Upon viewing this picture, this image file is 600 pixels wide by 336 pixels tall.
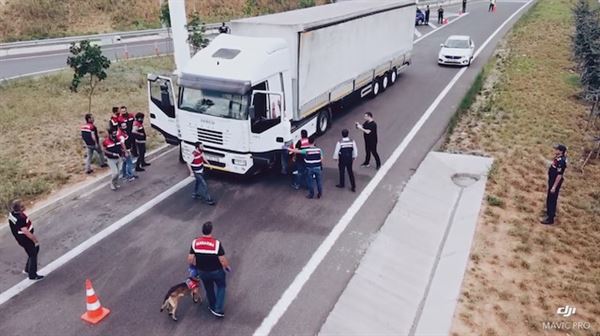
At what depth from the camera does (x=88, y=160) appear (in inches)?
529

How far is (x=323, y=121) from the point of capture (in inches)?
638

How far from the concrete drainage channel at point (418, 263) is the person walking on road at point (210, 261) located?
1772 mm

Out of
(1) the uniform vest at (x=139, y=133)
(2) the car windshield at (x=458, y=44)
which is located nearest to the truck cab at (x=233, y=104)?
(1) the uniform vest at (x=139, y=133)

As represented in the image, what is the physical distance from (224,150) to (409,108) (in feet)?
31.2

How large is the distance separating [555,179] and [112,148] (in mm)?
10132

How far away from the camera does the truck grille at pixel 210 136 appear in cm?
1209

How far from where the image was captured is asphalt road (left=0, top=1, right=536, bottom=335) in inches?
317

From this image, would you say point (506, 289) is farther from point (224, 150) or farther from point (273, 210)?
point (224, 150)

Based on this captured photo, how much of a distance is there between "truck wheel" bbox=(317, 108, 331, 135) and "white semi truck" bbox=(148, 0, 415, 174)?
0.11 ft

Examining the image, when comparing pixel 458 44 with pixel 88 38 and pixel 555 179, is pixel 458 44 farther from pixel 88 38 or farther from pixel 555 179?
pixel 88 38

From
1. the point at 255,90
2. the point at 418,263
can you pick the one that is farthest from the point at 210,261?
the point at 255,90

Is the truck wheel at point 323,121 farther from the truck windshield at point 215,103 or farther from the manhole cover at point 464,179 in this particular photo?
the manhole cover at point 464,179

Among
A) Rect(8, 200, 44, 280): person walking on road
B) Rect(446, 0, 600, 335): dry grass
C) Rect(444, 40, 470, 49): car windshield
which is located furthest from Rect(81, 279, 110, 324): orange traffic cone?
Rect(444, 40, 470, 49): car windshield

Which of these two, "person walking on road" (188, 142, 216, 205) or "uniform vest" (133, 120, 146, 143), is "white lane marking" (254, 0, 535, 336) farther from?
"uniform vest" (133, 120, 146, 143)
